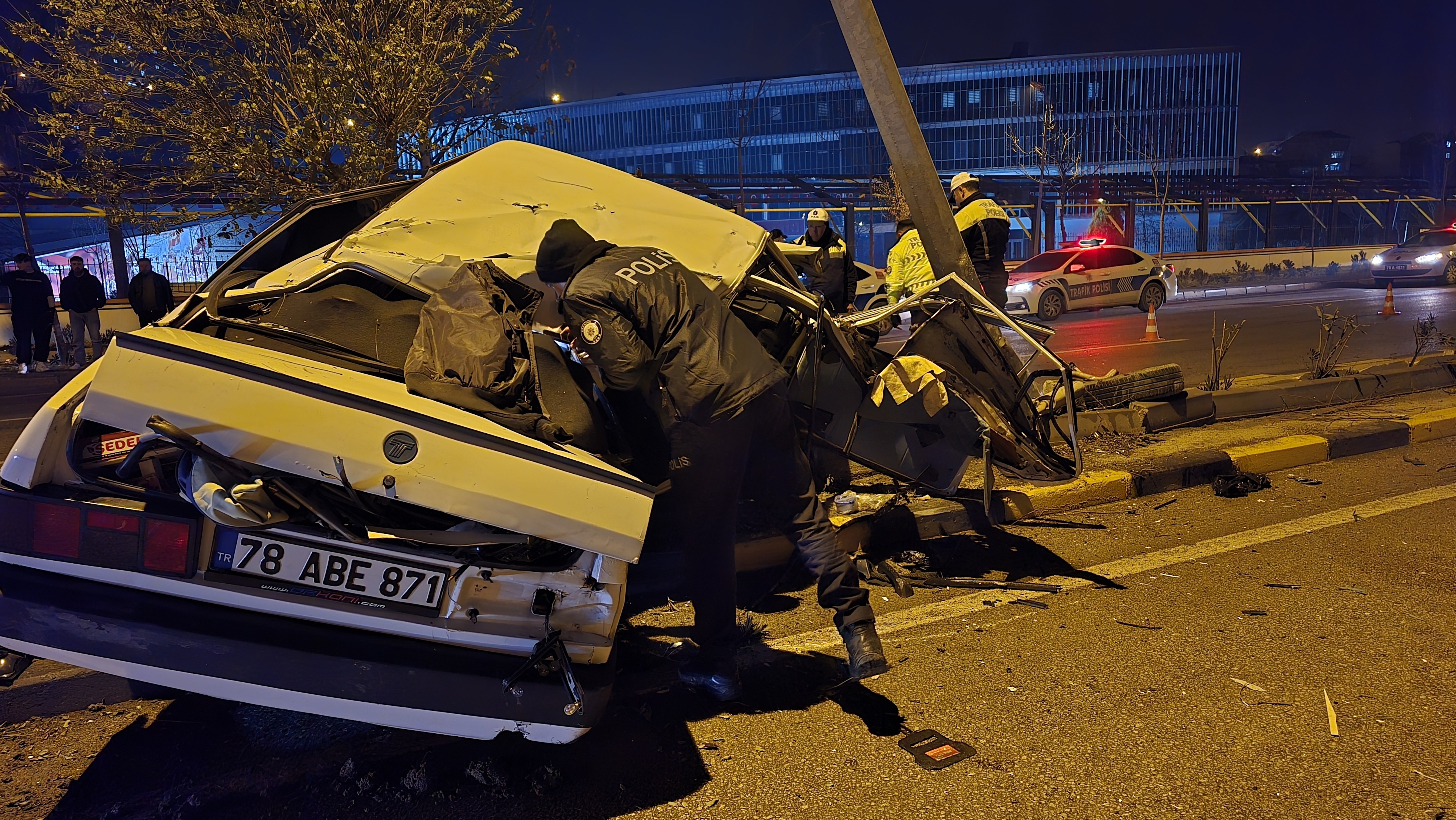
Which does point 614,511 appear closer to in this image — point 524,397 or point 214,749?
point 524,397

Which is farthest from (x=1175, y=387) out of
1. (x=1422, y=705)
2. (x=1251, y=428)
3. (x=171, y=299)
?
(x=171, y=299)

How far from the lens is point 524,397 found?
9.51ft

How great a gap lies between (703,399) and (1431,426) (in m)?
6.76

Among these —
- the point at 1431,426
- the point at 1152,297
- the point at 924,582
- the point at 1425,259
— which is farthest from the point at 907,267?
the point at 1425,259

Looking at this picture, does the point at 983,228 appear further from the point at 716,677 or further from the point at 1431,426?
the point at 716,677

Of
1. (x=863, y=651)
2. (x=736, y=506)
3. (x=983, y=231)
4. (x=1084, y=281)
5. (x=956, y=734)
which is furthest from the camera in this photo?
(x=1084, y=281)

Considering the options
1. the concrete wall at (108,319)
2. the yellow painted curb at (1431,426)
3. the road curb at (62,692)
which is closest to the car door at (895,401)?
the road curb at (62,692)

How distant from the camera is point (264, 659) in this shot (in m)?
2.33

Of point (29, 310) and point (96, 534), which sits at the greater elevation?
point (29, 310)

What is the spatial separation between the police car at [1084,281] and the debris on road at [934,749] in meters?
16.1

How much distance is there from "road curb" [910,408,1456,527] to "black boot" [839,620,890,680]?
1606mm

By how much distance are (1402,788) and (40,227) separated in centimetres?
3313

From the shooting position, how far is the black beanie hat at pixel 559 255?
301 centimetres

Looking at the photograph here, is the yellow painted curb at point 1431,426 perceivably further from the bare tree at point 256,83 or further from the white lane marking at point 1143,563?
the bare tree at point 256,83
